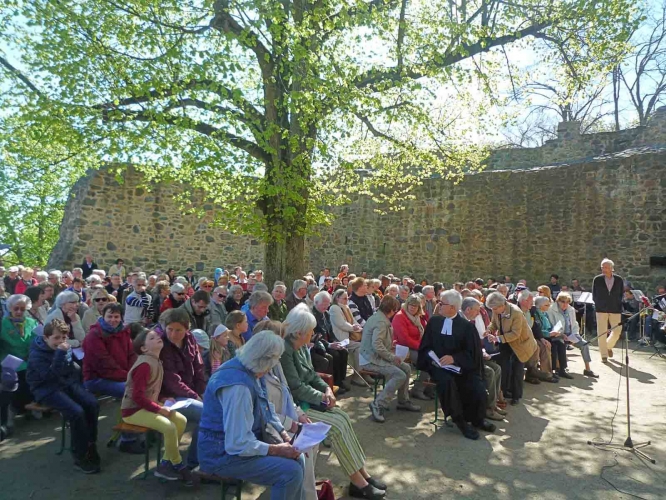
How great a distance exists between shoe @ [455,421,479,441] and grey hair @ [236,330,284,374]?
9.43 feet

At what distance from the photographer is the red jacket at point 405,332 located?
19.8 ft

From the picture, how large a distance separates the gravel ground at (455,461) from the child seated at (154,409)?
147 millimetres

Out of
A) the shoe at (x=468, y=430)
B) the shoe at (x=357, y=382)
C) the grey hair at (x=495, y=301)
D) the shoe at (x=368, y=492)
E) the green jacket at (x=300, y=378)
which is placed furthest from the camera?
Answer: the shoe at (x=357, y=382)

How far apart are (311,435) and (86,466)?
1.97 metres

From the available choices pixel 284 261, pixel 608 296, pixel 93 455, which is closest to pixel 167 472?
pixel 93 455

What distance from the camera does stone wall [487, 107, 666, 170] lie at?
1789cm

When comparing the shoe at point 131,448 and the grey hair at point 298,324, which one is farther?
the shoe at point 131,448

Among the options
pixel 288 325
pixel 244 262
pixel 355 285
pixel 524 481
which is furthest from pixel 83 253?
pixel 524 481

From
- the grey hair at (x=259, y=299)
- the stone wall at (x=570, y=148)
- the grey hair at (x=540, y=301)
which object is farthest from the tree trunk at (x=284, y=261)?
the stone wall at (x=570, y=148)

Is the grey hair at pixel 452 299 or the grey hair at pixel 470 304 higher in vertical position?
the grey hair at pixel 452 299

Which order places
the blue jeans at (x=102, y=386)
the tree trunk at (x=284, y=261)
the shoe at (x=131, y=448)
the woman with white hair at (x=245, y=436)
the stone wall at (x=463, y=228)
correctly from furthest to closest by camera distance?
1. the stone wall at (x=463, y=228)
2. the tree trunk at (x=284, y=261)
3. the blue jeans at (x=102, y=386)
4. the shoe at (x=131, y=448)
5. the woman with white hair at (x=245, y=436)

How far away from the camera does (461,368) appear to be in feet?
17.0

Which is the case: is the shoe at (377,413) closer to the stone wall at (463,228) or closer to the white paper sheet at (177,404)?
the white paper sheet at (177,404)

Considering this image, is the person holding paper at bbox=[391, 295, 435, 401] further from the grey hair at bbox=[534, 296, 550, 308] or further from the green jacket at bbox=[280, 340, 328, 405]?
the grey hair at bbox=[534, 296, 550, 308]
